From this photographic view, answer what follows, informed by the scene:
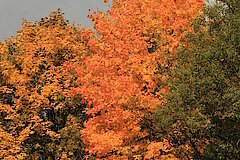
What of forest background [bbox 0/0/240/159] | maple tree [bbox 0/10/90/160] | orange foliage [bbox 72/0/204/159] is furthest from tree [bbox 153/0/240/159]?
maple tree [bbox 0/10/90/160]

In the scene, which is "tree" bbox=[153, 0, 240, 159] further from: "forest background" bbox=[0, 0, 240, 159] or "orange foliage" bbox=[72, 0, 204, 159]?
"orange foliage" bbox=[72, 0, 204, 159]

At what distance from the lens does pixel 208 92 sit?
2105cm

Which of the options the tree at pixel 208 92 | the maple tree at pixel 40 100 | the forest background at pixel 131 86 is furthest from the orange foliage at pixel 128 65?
the maple tree at pixel 40 100

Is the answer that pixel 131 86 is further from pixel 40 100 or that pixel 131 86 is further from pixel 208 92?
pixel 40 100

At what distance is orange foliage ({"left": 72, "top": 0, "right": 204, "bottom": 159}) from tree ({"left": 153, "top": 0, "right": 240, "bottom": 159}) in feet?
5.02

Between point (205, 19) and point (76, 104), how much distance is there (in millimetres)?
12887

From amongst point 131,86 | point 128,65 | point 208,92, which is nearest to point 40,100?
point 128,65

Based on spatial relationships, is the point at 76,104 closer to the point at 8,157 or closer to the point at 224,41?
the point at 8,157

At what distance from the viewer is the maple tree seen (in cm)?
3080

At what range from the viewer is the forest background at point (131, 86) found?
21141 mm

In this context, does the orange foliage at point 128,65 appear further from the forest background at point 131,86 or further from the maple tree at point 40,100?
the maple tree at point 40,100

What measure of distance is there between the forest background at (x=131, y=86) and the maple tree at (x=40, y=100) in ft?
0.26

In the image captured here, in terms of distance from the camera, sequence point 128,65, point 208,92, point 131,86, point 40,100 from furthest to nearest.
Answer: point 40,100 → point 128,65 → point 131,86 → point 208,92

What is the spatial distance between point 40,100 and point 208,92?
14.4 meters
